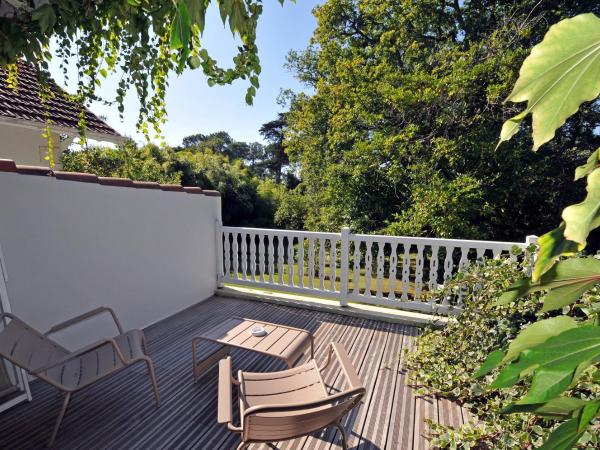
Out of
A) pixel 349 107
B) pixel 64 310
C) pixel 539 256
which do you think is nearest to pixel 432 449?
pixel 539 256

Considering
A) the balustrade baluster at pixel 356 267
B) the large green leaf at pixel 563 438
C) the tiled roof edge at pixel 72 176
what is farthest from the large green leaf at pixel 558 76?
the balustrade baluster at pixel 356 267

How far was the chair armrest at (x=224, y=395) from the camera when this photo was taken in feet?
6.19

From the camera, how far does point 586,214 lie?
0.43 metres

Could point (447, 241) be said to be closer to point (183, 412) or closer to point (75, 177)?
point (183, 412)

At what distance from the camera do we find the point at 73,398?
277cm

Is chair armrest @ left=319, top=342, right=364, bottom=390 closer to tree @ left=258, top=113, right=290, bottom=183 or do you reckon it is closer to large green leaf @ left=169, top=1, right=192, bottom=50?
large green leaf @ left=169, top=1, right=192, bottom=50

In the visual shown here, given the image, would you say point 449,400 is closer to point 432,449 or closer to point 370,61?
point 432,449

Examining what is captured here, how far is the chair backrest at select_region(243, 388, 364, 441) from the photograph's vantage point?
172 centimetres

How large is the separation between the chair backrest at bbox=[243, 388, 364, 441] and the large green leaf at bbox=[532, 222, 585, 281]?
145cm

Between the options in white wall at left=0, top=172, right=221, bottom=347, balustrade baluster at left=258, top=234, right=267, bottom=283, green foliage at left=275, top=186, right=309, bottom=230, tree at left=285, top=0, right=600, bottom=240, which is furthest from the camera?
green foliage at left=275, top=186, right=309, bottom=230

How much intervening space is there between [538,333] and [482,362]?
255 cm

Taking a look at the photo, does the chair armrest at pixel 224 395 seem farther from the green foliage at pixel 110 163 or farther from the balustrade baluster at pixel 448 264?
the green foliage at pixel 110 163

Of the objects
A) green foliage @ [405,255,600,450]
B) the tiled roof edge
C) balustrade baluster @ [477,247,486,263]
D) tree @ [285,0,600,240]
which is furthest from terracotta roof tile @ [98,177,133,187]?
tree @ [285,0,600,240]

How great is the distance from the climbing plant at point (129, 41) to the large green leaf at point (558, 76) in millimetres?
813
